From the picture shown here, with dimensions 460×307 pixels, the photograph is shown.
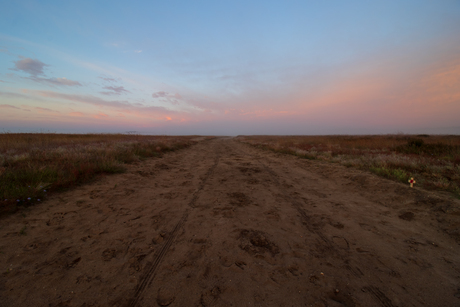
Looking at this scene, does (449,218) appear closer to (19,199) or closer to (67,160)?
(19,199)

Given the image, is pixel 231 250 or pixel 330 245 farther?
pixel 330 245

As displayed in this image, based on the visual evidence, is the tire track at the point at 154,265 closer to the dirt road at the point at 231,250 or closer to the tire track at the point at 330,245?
the dirt road at the point at 231,250

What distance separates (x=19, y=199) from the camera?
4105 mm

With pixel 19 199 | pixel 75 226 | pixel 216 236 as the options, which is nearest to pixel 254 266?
pixel 216 236

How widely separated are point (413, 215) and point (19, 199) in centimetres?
900

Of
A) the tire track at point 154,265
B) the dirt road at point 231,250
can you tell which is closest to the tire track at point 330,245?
the dirt road at point 231,250

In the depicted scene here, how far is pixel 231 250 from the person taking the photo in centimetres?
293

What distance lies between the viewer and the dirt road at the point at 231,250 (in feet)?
7.05

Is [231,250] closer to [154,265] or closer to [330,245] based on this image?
[154,265]

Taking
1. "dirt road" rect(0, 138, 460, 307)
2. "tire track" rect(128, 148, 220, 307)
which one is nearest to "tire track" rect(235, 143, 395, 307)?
"dirt road" rect(0, 138, 460, 307)

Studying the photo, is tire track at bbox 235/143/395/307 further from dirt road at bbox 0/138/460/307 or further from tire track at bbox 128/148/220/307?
tire track at bbox 128/148/220/307

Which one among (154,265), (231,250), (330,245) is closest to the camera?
(154,265)

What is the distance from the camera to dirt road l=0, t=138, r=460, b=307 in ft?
7.05

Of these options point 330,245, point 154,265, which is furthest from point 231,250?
point 330,245
